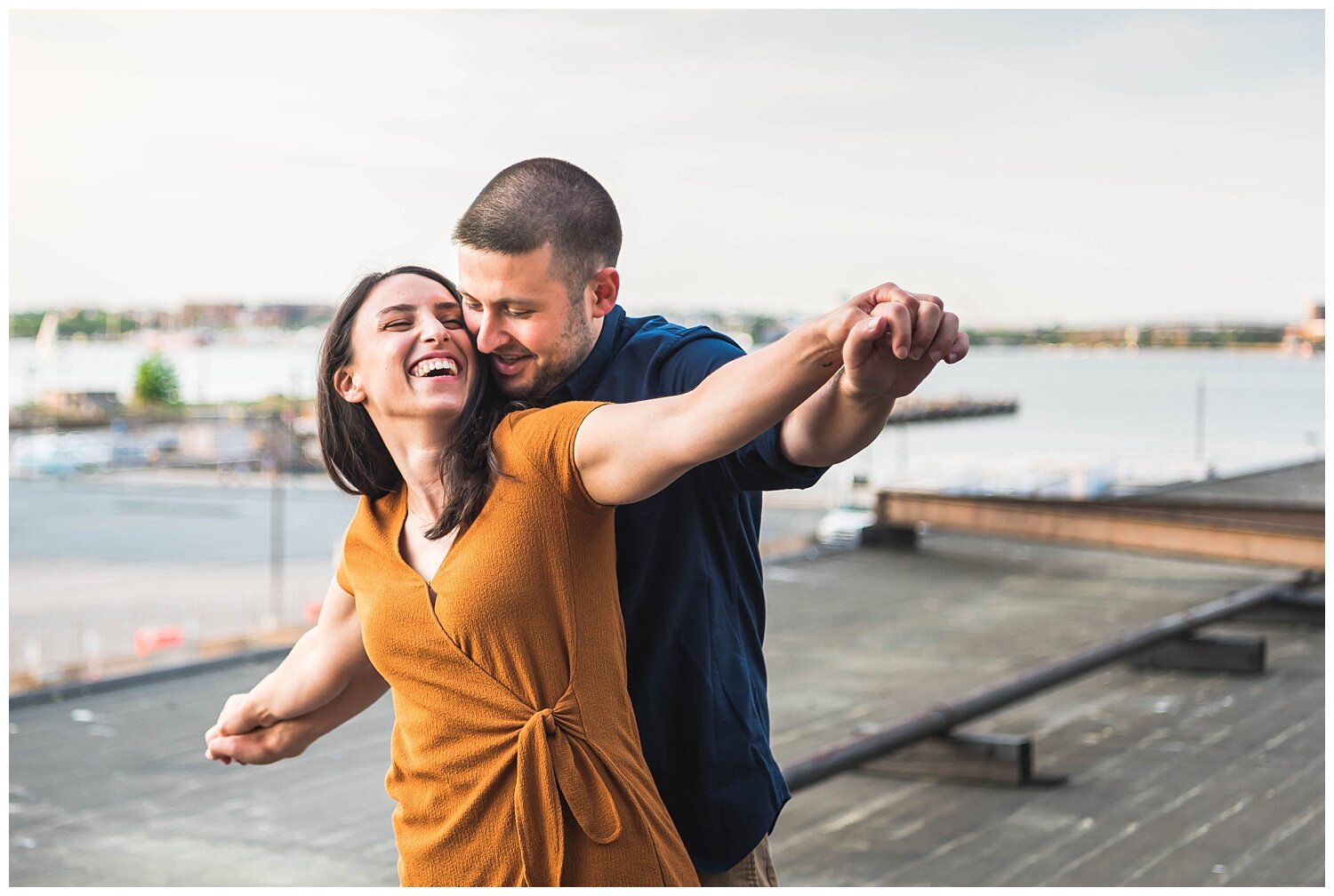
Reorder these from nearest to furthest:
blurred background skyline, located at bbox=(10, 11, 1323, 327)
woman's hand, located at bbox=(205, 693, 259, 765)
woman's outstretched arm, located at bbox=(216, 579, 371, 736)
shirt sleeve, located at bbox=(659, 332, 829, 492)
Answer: shirt sleeve, located at bbox=(659, 332, 829, 492) < woman's outstretched arm, located at bbox=(216, 579, 371, 736) < woman's hand, located at bbox=(205, 693, 259, 765) < blurred background skyline, located at bbox=(10, 11, 1323, 327)

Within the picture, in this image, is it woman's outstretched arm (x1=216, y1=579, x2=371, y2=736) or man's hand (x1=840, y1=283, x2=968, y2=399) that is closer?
man's hand (x1=840, y1=283, x2=968, y2=399)

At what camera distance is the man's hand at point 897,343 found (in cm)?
102

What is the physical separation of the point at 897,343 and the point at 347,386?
0.64 m

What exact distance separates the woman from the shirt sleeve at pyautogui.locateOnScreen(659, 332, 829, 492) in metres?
0.11

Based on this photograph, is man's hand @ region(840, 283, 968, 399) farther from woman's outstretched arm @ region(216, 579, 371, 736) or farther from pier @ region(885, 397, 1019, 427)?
pier @ region(885, 397, 1019, 427)

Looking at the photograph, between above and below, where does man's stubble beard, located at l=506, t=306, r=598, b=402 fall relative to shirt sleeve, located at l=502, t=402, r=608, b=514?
above

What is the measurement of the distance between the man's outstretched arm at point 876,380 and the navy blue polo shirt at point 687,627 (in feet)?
0.60

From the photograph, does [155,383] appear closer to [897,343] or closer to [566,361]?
[566,361]

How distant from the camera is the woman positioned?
4.08 ft

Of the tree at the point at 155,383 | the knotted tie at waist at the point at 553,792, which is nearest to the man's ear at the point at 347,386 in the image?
→ the knotted tie at waist at the point at 553,792

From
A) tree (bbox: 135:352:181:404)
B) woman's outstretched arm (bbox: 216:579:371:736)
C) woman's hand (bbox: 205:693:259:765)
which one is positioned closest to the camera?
woman's outstretched arm (bbox: 216:579:371:736)

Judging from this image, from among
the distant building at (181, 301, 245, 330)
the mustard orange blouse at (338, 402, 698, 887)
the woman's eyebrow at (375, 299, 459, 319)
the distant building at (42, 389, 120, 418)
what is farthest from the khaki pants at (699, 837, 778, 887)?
the distant building at (42, 389, 120, 418)

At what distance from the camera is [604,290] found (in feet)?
4.45

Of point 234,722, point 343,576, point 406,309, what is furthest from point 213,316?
point 406,309
